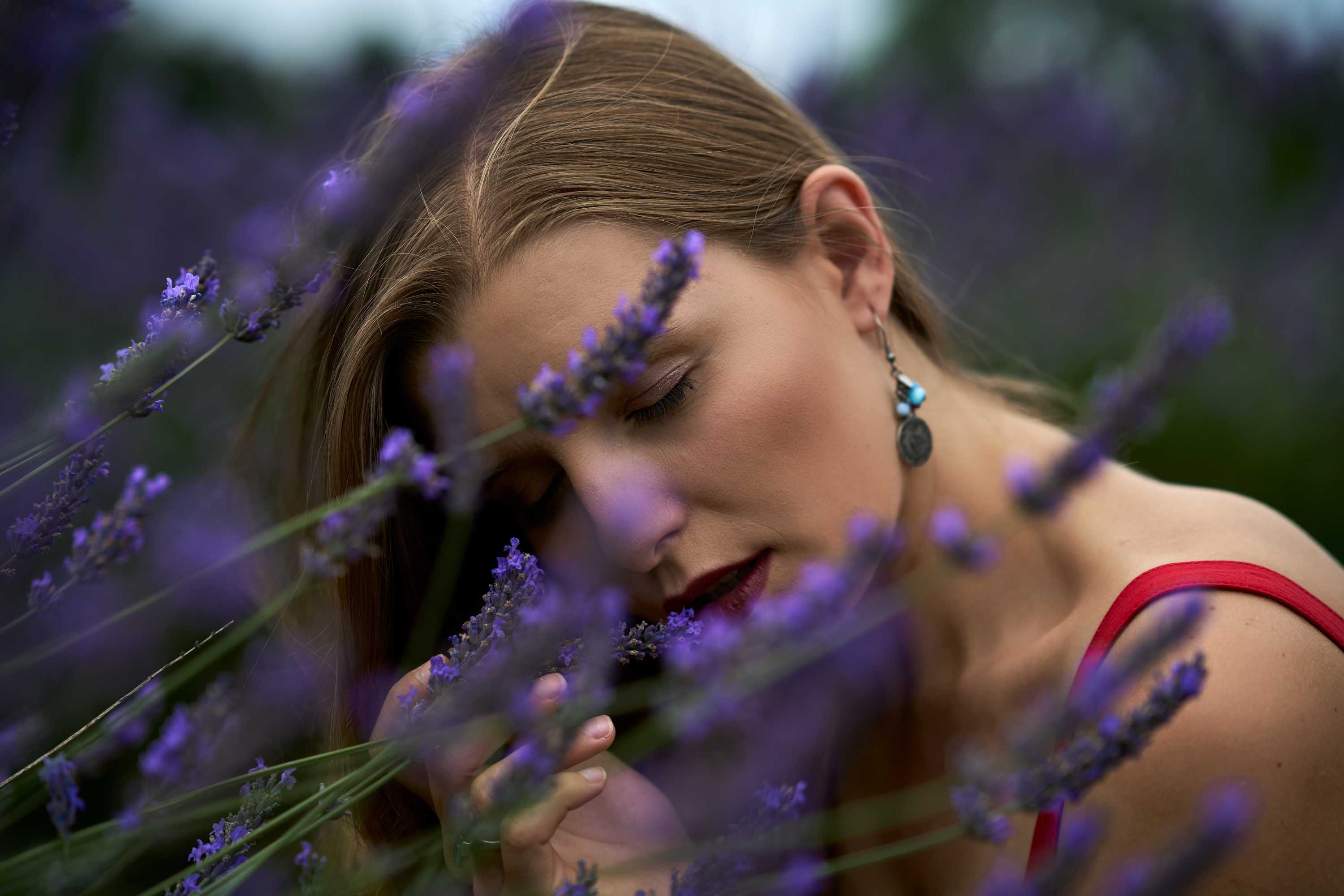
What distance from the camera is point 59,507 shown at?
86 cm

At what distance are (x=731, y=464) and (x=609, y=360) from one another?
648mm

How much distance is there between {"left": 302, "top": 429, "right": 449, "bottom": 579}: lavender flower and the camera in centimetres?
70

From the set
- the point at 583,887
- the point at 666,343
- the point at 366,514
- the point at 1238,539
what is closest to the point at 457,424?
the point at 366,514

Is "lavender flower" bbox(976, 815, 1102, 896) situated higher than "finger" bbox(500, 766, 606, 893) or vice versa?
"lavender flower" bbox(976, 815, 1102, 896)

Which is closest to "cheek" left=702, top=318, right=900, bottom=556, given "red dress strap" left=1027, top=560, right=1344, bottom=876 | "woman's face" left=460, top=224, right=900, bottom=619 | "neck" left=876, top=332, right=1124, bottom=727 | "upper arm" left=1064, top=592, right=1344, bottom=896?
"woman's face" left=460, top=224, right=900, bottom=619

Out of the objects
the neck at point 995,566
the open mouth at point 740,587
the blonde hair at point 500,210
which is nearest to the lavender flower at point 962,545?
the open mouth at point 740,587

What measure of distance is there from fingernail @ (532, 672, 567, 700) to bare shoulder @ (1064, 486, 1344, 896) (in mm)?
682

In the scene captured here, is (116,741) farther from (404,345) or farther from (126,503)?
(404,345)

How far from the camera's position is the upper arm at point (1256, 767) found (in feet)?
4.10

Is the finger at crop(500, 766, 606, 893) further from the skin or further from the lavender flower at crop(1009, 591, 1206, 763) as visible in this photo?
the lavender flower at crop(1009, 591, 1206, 763)

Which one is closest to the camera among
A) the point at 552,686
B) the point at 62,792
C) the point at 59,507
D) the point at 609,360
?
the point at 62,792

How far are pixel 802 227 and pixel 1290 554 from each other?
892mm

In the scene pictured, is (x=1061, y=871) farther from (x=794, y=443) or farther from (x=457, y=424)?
(x=794, y=443)

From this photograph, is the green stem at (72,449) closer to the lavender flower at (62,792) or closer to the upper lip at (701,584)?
the lavender flower at (62,792)
